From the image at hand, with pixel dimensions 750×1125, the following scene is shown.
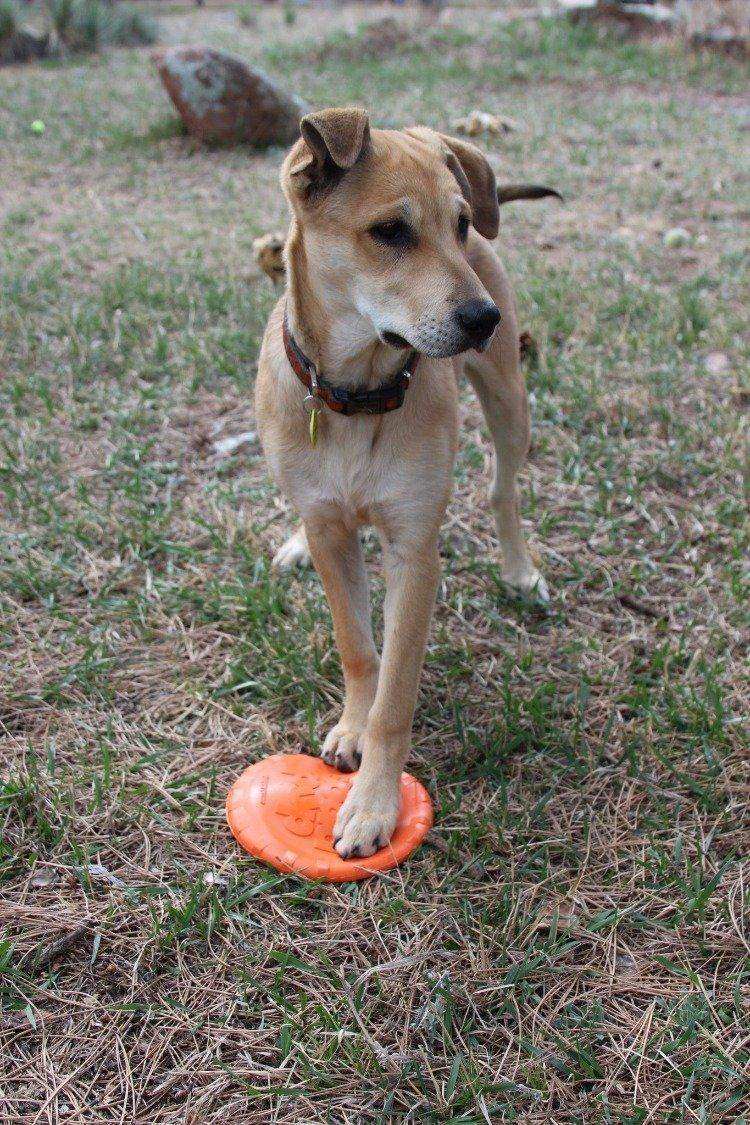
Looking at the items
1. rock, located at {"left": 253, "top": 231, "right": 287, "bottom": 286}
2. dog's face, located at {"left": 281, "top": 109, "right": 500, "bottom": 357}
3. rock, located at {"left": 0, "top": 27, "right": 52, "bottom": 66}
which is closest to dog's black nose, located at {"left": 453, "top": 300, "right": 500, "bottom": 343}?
dog's face, located at {"left": 281, "top": 109, "right": 500, "bottom": 357}

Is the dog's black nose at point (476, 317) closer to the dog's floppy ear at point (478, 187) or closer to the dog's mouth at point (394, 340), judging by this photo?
the dog's mouth at point (394, 340)

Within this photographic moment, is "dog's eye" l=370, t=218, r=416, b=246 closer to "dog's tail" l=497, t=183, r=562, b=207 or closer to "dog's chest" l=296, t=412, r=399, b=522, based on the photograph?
"dog's chest" l=296, t=412, r=399, b=522

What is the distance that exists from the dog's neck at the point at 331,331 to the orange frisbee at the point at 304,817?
113cm

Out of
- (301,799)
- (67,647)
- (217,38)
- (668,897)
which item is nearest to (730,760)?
(668,897)

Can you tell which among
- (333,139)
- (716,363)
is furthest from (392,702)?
(716,363)

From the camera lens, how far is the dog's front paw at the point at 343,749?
9.56 feet

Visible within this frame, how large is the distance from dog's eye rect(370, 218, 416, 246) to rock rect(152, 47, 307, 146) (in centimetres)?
719

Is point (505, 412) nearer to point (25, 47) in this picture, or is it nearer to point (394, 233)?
point (394, 233)

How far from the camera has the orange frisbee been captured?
259 cm

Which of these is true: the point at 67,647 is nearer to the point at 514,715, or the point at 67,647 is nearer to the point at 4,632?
the point at 4,632

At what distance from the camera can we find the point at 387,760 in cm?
271

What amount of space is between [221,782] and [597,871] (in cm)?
110

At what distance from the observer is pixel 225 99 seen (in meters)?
8.73

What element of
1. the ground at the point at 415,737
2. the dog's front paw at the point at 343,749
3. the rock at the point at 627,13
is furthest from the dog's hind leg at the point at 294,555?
the rock at the point at 627,13
